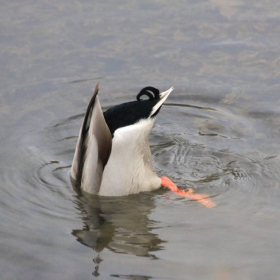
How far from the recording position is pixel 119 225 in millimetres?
5430

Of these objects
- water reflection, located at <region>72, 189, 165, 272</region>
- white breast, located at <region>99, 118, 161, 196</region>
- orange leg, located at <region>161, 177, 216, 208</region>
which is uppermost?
white breast, located at <region>99, 118, 161, 196</region>

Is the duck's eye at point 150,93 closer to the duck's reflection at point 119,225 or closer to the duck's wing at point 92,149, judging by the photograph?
the duck's wing at point 92,149

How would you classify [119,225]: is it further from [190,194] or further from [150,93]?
[150,93]

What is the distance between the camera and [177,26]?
843 cm

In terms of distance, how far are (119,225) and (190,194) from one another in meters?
0.69

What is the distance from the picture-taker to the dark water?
4.89 m

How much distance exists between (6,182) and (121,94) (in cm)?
188

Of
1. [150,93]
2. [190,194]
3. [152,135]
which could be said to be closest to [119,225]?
[190,194]

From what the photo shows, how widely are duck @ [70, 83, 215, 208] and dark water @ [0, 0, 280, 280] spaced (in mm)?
121

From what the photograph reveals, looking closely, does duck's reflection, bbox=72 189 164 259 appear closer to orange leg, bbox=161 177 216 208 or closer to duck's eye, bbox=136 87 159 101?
orange leg, bbox=161 177 216 208

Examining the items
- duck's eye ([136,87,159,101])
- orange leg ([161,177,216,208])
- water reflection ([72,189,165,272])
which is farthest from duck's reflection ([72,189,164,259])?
duck's eye ([136,87,159,101])

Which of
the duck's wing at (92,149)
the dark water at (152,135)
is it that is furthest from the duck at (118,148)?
the dark water at (152,135)

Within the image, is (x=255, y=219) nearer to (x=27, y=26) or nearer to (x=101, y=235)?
(x=101, y=235)

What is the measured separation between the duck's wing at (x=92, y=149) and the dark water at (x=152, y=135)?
0.15 metres
